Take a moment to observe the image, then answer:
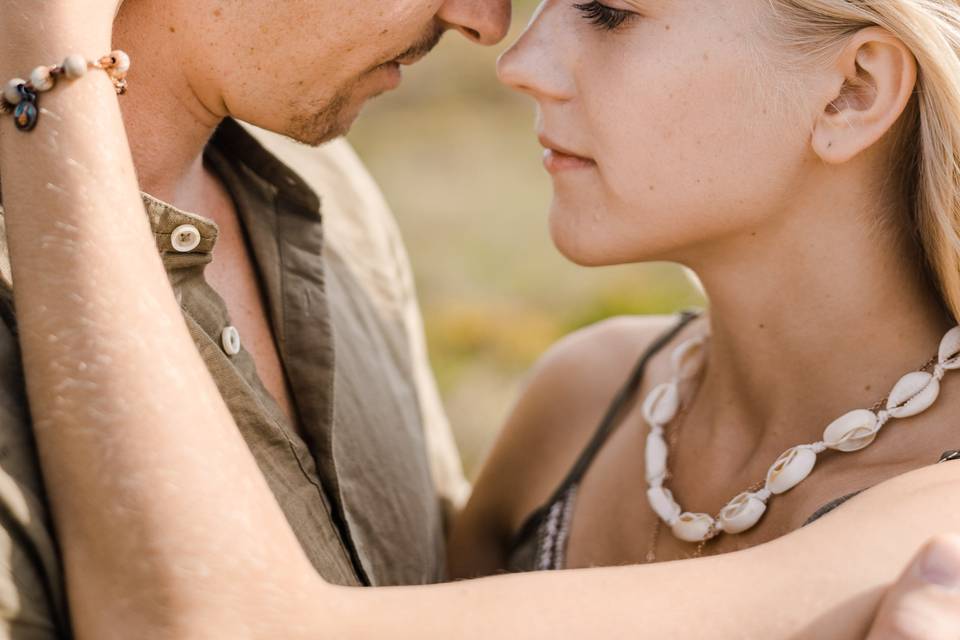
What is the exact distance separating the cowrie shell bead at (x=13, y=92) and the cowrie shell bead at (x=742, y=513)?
142cm

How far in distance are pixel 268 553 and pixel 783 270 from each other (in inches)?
47.7

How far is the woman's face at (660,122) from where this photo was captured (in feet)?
6.64

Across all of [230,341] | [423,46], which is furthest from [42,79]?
[423,46]

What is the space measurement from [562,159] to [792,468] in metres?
0.77

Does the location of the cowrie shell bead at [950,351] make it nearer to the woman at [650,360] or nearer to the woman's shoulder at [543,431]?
the woman at [650,360]

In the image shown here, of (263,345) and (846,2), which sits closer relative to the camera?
(846,2)

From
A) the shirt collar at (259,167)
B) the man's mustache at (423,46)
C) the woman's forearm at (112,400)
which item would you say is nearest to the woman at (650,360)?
the woman's forearm at (112,400)

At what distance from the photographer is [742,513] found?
6.73 feet

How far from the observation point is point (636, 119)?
2.10 metres

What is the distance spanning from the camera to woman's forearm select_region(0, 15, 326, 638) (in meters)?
1.37

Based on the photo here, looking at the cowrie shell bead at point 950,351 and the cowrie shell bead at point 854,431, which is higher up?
the cowrie shell bead at point 950,351

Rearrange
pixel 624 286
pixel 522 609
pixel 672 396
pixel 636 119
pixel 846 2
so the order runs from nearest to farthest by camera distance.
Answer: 1. pixel 522 609
2. pixel 846 2
3. pixel 636 119
4. pixel 672 396
5. pixel 624 286

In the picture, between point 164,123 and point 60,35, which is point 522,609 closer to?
point 60,35

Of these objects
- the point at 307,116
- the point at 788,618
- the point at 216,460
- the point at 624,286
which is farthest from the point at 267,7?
the point at 624,286
